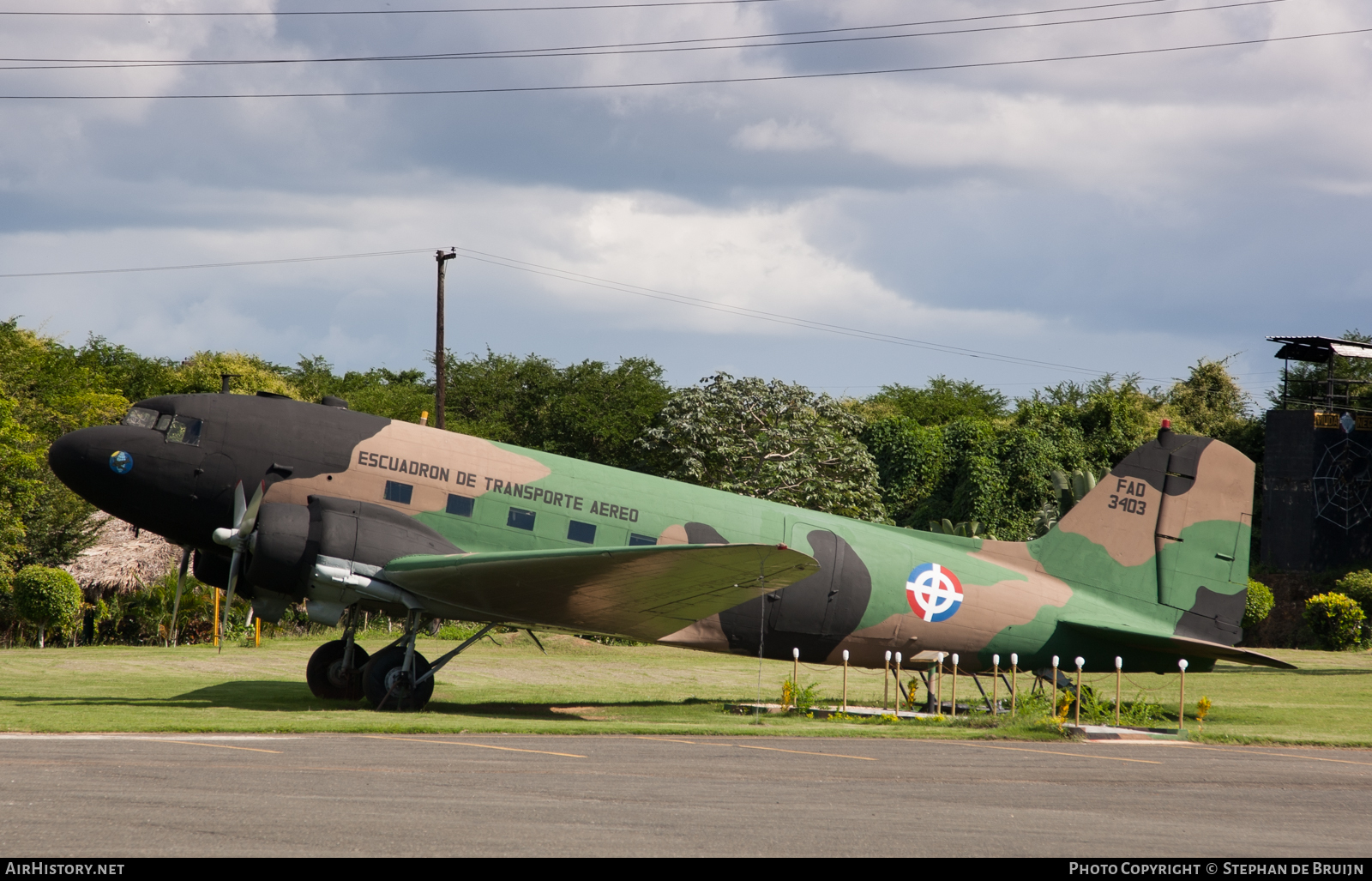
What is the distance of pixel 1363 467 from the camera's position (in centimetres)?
4681

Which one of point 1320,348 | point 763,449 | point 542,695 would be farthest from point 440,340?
point 1320,348

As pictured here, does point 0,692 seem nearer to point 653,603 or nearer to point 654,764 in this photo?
point 653,603

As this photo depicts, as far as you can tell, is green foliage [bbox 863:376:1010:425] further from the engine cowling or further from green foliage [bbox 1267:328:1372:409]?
the engine cowling

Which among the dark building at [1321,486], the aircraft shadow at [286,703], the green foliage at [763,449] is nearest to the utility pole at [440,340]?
the green foliage at [763,449]

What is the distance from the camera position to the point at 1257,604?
41594mm

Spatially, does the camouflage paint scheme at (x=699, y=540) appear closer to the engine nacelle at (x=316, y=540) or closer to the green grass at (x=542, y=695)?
the engine nacelle at (x=316, y=540)

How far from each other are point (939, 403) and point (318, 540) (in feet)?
244

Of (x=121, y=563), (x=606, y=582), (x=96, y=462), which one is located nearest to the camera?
(x=606, y=582)

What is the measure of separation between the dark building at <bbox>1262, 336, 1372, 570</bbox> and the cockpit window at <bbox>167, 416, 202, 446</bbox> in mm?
43110

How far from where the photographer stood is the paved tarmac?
7875 mm

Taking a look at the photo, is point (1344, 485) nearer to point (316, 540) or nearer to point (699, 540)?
point (699, 540)

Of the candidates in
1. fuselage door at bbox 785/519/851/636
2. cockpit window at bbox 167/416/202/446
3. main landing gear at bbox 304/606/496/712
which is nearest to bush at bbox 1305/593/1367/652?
fuselage door at bbox 785/519/851/636
